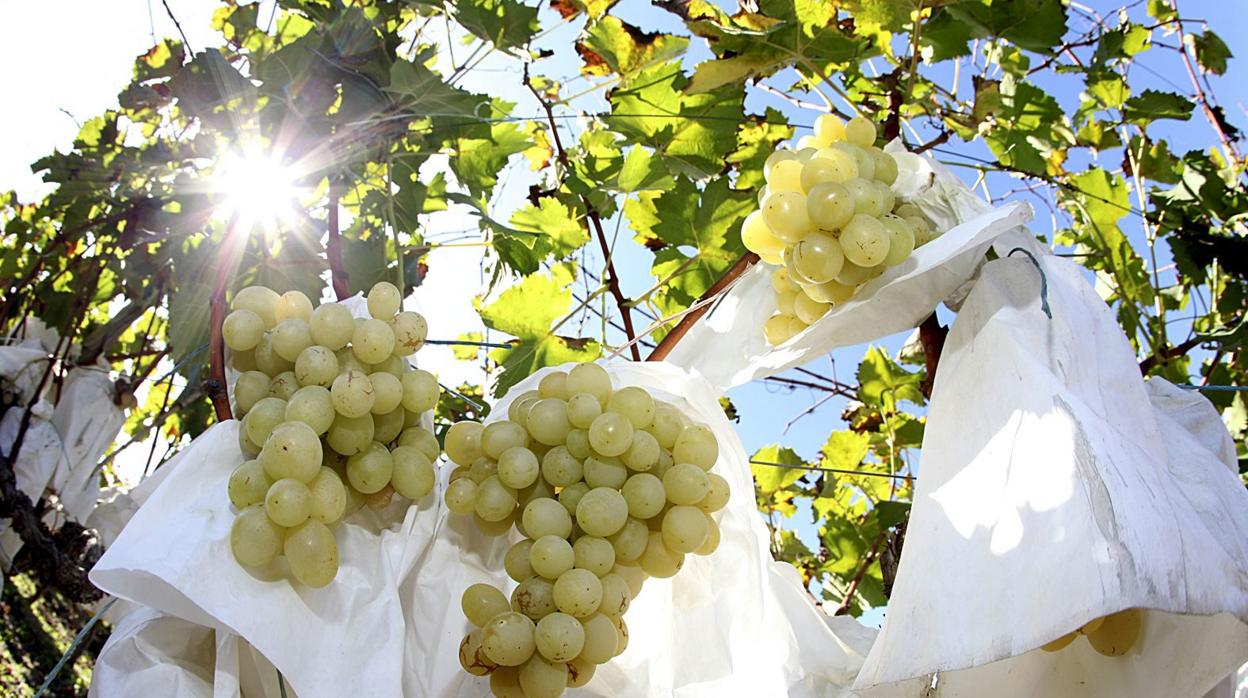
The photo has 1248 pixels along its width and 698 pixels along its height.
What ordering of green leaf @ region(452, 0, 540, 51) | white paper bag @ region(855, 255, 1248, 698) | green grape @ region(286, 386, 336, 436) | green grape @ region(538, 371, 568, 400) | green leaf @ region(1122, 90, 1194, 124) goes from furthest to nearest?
green leaf @ region(1122, 90, 1194, 124)
green leaf @ region(452, 0, 540, 51)
green grape @ region(538, 371, 568, 400)
green grape @ region(286, 386, 336, 436)
white paper bag @ region(855, 255, 1248, 698)

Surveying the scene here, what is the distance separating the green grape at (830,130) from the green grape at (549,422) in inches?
14.5

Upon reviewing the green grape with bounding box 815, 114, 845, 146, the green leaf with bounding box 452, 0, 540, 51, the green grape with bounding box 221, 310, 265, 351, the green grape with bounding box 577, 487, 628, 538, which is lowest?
the green grape with bounding box 577, 487, 628, 538

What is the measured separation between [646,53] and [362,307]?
623mm

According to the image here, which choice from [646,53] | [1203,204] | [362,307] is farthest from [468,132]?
[1203,204]

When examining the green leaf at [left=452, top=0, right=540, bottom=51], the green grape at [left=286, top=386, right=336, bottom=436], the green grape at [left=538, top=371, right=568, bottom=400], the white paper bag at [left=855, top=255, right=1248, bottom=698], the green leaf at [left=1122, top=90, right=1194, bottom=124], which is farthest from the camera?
the green leaf at [left=1122, top=90, right=1194, bottom=124]

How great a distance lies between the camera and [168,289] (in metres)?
1.69

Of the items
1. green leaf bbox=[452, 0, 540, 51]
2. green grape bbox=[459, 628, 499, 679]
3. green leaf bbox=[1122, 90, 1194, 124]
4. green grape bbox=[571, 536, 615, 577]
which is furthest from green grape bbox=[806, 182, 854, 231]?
green leaf bbox=[1122, 90, 1194, 124]

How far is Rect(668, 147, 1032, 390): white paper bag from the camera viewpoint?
662 millimetres

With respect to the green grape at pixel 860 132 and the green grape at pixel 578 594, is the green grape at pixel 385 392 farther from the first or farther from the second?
the green grape at pixel 860 132

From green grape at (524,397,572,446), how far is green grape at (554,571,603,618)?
12cm

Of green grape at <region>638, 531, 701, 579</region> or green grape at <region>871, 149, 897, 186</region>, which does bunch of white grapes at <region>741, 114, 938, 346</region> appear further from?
green grape at <region>638, 531, 701, 579</region>

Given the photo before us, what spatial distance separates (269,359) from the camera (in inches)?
26.2

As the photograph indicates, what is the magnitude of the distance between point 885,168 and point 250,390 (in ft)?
1.95

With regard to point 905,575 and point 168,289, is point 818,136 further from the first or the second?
point 168,289
